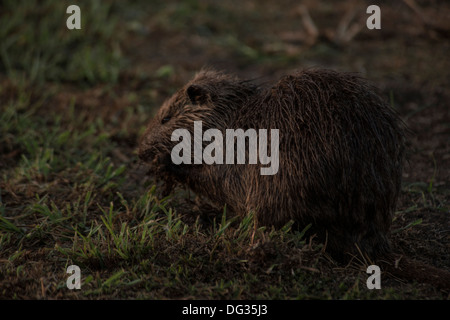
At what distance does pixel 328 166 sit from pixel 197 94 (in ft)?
3.55

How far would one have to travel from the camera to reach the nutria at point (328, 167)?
2.83m

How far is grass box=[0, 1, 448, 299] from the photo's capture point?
2633 millimetres

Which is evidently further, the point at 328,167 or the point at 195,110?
the point at 195,110

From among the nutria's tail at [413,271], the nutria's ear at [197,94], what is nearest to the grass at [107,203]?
the nutria's tail at [413,271]

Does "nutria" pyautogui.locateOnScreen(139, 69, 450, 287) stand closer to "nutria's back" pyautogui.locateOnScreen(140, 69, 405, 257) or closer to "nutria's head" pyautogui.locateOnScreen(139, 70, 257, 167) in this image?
"nutria's back" pyautogui.locateOnScreen(140, 69, 405, 257)

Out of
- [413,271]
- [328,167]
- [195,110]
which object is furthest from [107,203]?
[413,271]

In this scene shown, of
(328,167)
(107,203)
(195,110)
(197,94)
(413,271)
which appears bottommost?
(413,271)

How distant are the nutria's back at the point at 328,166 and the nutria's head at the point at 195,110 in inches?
8.6

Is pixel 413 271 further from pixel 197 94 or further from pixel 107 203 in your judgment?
pixel 107 203

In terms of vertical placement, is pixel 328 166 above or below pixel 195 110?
below

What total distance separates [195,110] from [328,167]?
1.05 m

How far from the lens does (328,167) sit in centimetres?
283
